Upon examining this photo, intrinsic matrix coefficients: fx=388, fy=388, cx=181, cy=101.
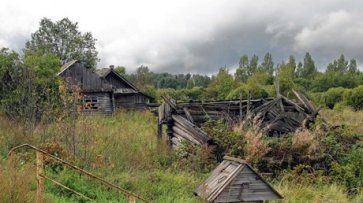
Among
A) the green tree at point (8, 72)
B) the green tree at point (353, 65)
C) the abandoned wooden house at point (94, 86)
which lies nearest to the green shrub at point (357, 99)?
the abandoned wooden house at point (94, 86)

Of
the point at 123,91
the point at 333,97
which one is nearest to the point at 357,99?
the point at 333,97

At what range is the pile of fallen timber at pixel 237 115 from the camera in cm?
1333

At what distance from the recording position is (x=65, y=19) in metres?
51.6

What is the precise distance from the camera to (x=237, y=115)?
563 inches

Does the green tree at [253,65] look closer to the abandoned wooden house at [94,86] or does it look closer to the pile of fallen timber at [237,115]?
the abandoned wooden house at [94,86]

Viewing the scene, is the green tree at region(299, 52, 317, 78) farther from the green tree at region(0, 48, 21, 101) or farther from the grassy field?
the grassy field

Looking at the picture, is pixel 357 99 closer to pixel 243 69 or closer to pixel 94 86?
pixel 94 86

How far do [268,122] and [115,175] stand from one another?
681 centimetres

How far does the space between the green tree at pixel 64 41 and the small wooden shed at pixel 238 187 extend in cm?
4614

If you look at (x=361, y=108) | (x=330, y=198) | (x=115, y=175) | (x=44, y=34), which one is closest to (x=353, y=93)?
(x=361, y=108)

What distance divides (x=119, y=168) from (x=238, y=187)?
424cm

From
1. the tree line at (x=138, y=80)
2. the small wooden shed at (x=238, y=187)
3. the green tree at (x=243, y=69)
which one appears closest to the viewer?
the small wooden shed at (x=238, y=187)

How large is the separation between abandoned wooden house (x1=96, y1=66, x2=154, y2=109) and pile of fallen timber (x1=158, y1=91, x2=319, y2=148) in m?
20.8

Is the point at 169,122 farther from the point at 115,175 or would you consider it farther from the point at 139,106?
the point at 139,106
